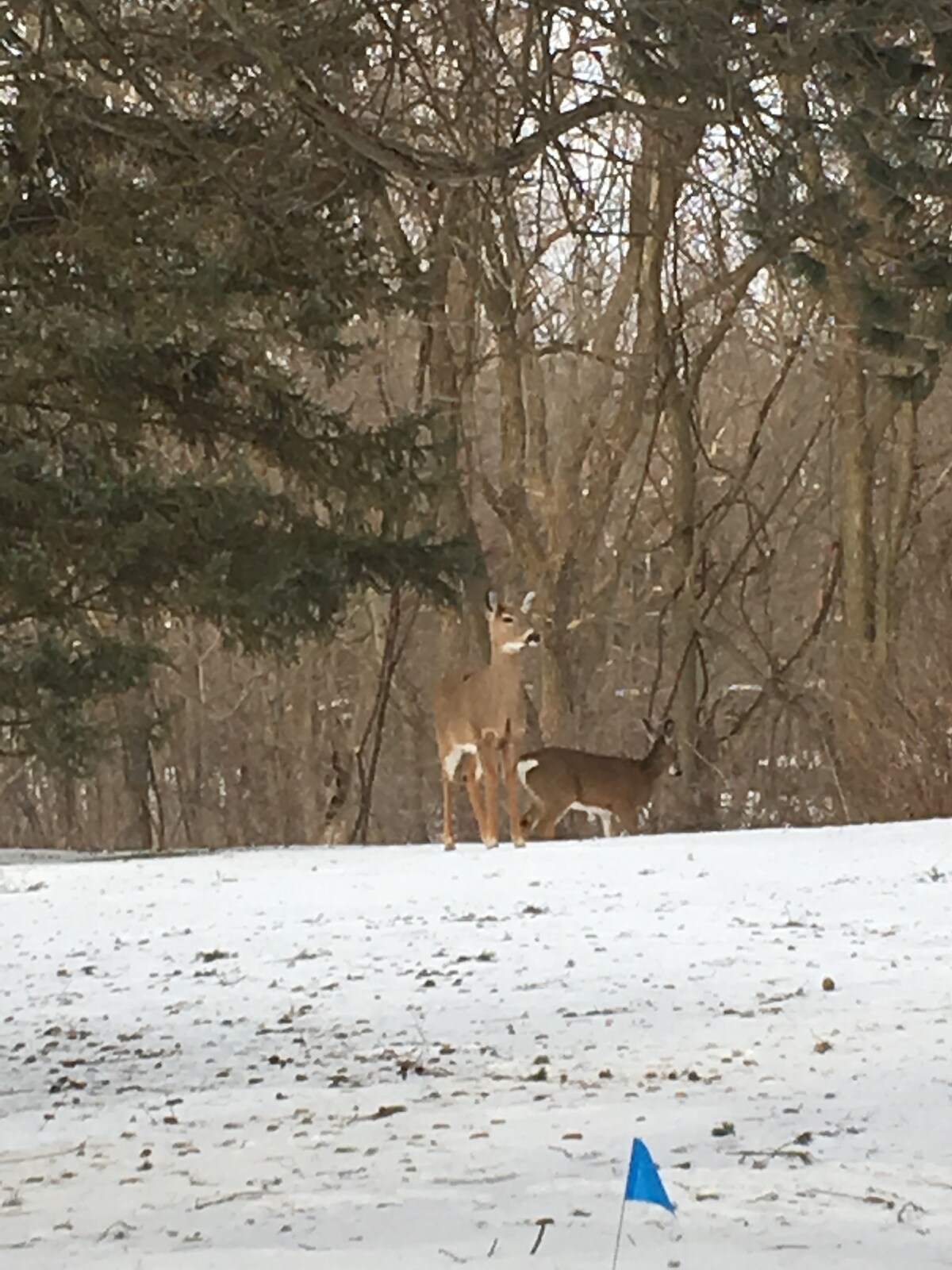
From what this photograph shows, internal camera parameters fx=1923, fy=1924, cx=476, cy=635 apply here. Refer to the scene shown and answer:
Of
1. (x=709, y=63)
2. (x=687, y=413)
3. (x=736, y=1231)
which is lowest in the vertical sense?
(x=736, y=1231)

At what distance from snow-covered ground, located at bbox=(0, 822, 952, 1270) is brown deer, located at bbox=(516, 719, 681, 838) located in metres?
2.77

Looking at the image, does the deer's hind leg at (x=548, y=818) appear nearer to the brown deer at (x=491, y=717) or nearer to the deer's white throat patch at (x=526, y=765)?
the deer's white throat patch at (x=526, y=765)

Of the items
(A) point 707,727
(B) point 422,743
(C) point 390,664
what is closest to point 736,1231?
(C) point 390,664

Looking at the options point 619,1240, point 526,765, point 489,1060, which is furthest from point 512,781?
point 619,1240

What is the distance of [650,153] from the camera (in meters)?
10.8

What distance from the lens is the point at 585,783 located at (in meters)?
13.9

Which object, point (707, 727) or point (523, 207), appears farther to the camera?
point (707, 727)

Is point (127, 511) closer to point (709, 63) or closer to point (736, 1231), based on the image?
point (709, 63)

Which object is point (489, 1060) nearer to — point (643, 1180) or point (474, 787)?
point (643, 1180)

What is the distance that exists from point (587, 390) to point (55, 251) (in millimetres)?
14459

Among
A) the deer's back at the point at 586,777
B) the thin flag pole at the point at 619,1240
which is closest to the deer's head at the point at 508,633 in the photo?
the deer's back at the point at 586,777

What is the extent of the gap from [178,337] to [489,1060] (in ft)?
8.79

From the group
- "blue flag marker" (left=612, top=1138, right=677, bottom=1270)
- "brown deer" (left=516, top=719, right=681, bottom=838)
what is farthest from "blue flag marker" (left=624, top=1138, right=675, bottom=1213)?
"brown deer" (left=516, top=719, right=681, bottom=838)

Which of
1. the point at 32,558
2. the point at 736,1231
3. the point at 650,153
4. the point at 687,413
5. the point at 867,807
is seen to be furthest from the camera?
the point at 687,413
